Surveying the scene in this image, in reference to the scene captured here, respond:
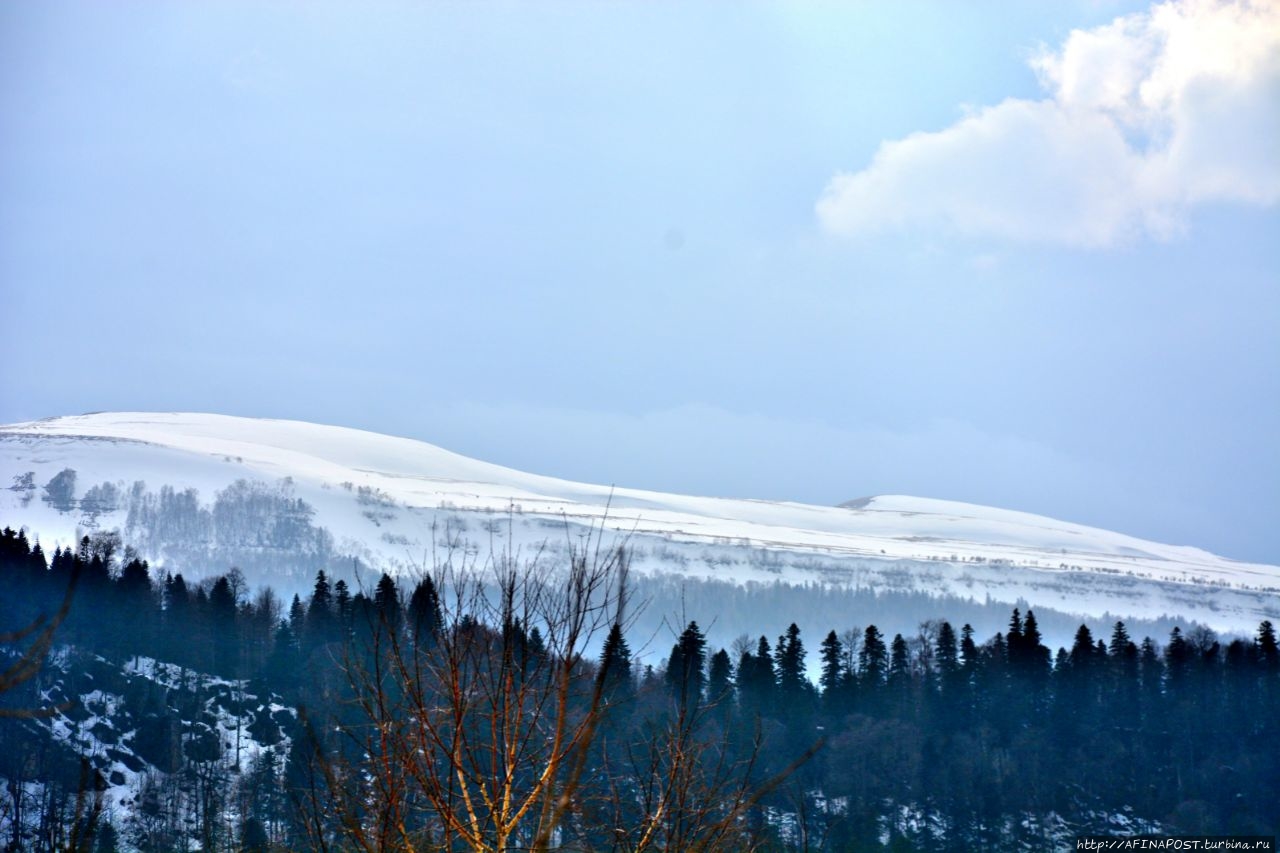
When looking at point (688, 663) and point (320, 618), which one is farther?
point (320, 618)

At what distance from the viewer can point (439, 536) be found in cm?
12469

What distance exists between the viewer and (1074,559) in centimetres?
13962

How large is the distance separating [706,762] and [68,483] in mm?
72320

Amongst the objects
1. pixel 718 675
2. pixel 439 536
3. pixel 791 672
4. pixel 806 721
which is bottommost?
pixel 806 721

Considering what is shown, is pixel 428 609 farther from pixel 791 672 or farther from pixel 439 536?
pixel 439 536

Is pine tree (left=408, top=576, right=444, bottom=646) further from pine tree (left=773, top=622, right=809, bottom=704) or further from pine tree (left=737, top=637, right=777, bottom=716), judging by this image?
pine tree (left=773, top=622, right=809, bottom=704)

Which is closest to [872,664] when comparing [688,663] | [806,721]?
[806,721]

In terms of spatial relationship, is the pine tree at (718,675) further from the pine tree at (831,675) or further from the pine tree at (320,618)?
the pine tree at (320,618)

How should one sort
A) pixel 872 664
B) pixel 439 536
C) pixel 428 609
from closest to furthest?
1. pixel 428 609
2. pixel 872 664
3. pixel 439 536

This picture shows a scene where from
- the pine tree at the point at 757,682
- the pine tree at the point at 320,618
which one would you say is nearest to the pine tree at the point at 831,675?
the pine tree at the point at 757,682

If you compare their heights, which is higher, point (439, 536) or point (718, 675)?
point (439, 536)

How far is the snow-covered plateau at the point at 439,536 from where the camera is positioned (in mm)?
111062

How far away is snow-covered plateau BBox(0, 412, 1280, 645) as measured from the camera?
111062 millimetres

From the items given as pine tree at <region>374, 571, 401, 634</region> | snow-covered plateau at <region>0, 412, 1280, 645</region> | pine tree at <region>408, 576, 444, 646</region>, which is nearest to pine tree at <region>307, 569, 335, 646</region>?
pine tree at <region>374, 571, 401, 634</region>
